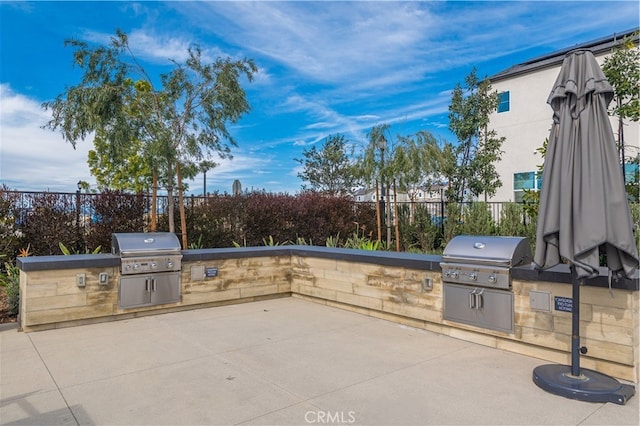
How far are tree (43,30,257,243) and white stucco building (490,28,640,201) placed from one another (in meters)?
12.0

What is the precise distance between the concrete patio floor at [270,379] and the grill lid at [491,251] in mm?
935

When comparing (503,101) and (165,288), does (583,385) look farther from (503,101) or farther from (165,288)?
(503,101)

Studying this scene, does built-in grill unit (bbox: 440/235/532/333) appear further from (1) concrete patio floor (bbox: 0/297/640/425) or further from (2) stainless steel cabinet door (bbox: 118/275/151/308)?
(2) stainless steel cabinet door (bbox: 118/275/151/308)

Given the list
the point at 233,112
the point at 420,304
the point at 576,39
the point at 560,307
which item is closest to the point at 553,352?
the point at 560,307

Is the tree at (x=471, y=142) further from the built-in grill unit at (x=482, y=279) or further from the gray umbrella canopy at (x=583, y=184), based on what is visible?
the gray umbrella canopy at (x=583, y=184)

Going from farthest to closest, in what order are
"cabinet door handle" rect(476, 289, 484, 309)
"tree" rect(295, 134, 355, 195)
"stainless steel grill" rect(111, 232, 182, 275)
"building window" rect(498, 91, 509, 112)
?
"tree" rect(295, 134, 355, 195), "building window" rect(498, 91, 509, 112), "stainless steel grill" rect(111, 232, 182, 275), "cabinet door handle" rect(476, 289, 484, 309)

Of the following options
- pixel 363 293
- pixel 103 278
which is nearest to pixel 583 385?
pixel 363 293

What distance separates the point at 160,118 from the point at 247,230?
320 centimetres

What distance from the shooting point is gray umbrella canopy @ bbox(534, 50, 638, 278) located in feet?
9.68

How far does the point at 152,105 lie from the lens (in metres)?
8.13

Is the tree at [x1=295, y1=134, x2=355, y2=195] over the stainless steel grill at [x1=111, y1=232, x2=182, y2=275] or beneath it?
over

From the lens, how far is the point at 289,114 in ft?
59.2

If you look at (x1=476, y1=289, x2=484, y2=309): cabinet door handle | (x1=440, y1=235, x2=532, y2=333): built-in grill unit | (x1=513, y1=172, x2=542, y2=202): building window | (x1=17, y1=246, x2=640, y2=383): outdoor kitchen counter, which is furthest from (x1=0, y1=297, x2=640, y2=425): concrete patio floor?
(x1=513, y1=172, x2=542, y2=202): building window

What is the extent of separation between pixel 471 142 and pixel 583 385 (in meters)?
14.3
